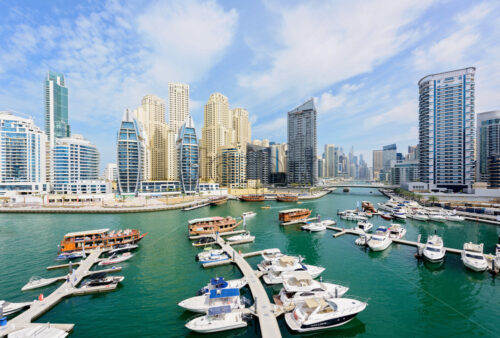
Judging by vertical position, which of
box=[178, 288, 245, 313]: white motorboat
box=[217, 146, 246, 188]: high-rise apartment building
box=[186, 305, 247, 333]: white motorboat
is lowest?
box=[186, 305, 247, 333]: white motorboat

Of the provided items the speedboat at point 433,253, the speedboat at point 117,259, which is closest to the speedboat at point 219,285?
the speedboat at point 117,259

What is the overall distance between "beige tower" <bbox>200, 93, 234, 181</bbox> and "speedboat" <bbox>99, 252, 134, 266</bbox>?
470ft

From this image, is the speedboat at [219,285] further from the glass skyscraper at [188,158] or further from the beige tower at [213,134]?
the beige tower at [213,134]

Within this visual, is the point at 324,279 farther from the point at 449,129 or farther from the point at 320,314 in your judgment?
the point at 449,129

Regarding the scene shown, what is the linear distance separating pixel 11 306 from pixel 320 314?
3093 cm

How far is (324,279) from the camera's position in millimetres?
29141

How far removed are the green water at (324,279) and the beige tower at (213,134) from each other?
134975 millimetres

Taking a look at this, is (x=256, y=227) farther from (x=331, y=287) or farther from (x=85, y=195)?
(x=85, y=195)

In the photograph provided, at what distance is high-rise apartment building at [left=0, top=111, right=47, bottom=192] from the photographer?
361 feet

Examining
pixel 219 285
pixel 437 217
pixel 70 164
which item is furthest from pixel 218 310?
pixel 70 164

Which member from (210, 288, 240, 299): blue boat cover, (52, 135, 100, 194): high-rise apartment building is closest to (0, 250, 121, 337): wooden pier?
(210, 288, 240, 299): blue boat cover

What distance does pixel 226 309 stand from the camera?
20203mm

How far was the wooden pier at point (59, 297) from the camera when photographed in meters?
19.2

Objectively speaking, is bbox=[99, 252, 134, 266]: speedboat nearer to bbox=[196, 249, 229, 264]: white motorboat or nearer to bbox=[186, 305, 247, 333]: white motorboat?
bbox=[196, 249, 229, 264]: white motorboat
